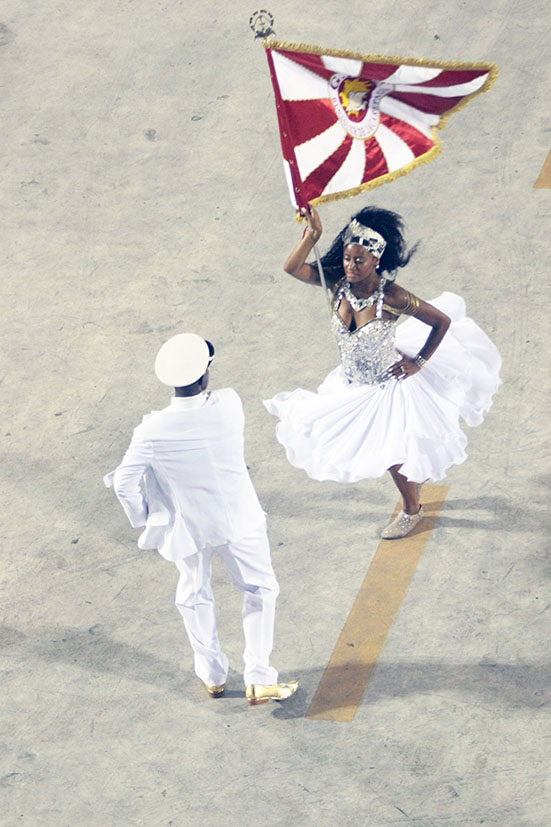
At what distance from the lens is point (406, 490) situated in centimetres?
802

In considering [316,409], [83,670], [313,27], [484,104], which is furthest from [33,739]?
[313,27]

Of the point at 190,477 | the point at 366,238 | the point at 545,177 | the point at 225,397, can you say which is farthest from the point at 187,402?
the point at 545,177

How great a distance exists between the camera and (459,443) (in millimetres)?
7746

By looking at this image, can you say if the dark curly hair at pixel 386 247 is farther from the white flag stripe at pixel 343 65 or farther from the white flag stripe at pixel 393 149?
the white flag stripe at pixel 343 65

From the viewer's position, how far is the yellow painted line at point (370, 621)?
7293 millimetres

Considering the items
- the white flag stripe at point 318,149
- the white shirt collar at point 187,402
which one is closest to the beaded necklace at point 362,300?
the white flag stripe at point 318,149

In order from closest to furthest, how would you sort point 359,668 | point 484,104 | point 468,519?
point 359,668
point 468,519
point 484,104

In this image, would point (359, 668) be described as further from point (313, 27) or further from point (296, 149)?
point (313, 27)

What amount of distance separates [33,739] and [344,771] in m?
1.75

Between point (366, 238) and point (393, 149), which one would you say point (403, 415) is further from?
point (393, 149)

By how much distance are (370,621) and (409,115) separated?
2.90 m

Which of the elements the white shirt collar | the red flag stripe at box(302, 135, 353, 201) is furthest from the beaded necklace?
the white shirt collar

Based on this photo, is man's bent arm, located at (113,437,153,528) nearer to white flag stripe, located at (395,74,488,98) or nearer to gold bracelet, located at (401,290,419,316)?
gold bracelet, located at (401,290,419,316)

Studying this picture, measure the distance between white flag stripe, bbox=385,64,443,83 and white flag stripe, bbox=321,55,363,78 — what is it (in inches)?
7.3
